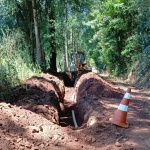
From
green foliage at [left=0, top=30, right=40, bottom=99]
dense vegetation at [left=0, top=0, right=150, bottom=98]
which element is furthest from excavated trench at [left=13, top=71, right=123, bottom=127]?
dense vegetation at [left=0, top=0, right=150, bottom=98]

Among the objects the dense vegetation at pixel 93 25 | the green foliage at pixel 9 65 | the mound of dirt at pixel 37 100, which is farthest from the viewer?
the dense vegetation at pixel 93 25

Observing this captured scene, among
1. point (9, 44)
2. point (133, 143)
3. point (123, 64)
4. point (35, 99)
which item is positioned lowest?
point (123, 64)

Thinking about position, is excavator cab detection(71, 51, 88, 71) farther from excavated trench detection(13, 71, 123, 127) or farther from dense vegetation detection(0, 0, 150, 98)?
excavated trench detection(13, 71, 123, 127)

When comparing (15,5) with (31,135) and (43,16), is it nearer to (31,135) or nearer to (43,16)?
(43,16)

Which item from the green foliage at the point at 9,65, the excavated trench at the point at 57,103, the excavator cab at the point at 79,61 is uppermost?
the green foliage at the point at 9,65

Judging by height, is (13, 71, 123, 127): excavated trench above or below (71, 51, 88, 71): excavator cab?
above

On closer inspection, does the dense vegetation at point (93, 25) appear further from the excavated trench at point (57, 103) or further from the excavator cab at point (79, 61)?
the excavated trench at point (57, 103)

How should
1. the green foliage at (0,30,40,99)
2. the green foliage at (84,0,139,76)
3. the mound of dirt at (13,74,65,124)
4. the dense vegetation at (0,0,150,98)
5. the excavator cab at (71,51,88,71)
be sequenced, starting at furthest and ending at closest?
1. the excavator cab at (71,51,88,71)
2. the green foliage at (84,0,139,76)
3. the dense vegetation at (0,0,150,98)
4. the green foliage at (0,30,40,99)
5. the mound of dirt at (13,74,65,124)

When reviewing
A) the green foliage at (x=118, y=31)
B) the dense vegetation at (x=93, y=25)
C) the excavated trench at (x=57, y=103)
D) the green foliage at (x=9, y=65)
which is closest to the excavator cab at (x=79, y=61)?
the dense vegetation at (x=93, y=25)

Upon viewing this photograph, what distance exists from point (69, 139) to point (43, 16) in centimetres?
1625

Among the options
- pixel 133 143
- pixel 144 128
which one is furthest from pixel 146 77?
pixel 133 143

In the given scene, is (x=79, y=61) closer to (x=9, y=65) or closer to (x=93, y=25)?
(x=93, y=25)

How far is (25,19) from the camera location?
19406 millimetres

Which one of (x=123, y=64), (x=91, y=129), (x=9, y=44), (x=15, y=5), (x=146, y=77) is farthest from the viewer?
(x=123, y=64)
